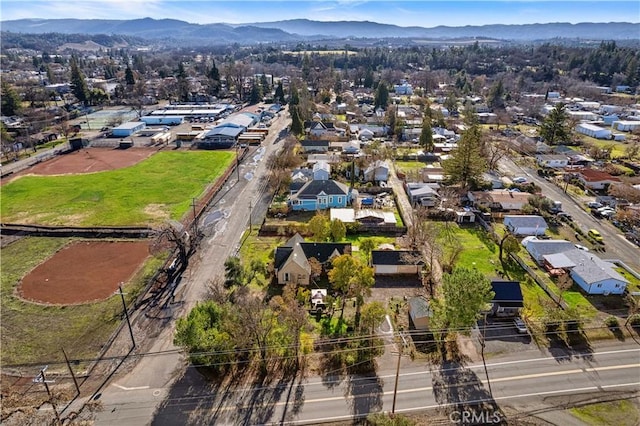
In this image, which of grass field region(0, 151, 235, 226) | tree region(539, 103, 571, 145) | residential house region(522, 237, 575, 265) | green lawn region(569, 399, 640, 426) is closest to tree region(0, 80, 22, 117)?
grass field region(0, 151, 235, 226)

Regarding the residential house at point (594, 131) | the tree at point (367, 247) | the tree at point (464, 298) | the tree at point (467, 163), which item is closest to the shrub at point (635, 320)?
the tree at point (464, 298)

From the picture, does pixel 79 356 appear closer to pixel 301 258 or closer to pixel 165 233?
pixel 165 233

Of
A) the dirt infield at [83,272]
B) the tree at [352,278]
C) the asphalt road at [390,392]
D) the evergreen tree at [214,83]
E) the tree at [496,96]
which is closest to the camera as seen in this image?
the asphalt road at [390,392]

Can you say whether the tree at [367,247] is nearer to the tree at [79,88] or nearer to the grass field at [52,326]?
the grass field at [52,326]

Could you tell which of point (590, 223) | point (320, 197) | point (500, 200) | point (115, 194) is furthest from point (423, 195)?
point (115, 194)

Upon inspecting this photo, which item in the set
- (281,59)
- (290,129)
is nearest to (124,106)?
(290,129)

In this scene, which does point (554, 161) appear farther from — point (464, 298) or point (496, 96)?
point (496, 96)
